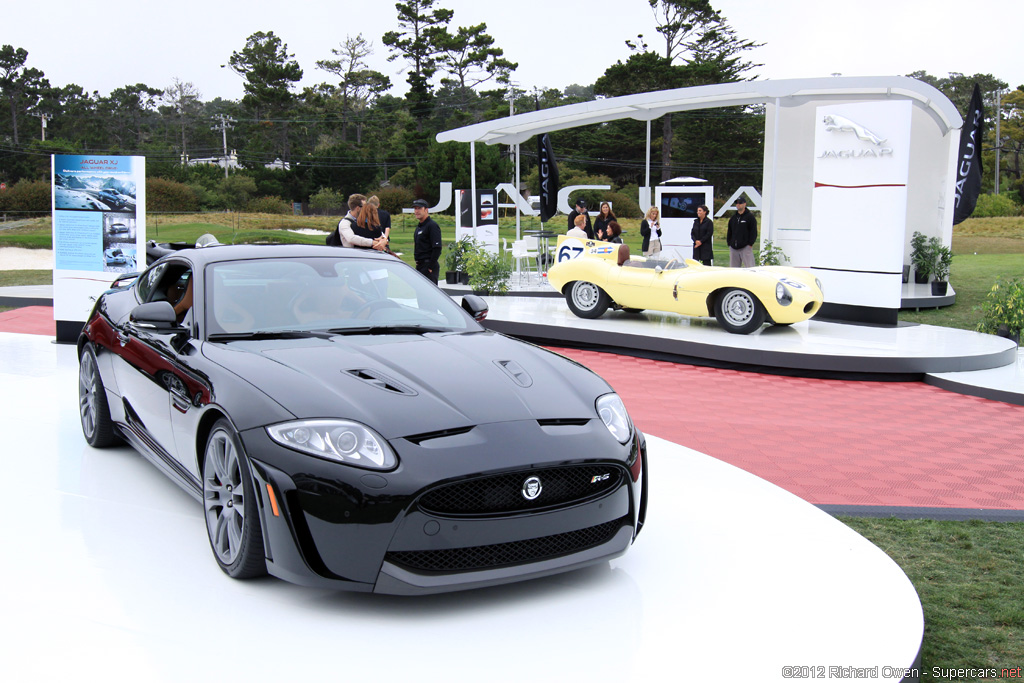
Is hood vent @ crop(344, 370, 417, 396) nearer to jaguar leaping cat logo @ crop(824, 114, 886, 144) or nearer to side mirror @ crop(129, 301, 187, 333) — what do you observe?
side mirror @ crop(129, 301, 187, 333)

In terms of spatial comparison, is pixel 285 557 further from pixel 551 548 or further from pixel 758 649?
pixel 758 649

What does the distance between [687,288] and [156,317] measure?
27.8 feet

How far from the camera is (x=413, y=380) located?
3.59m

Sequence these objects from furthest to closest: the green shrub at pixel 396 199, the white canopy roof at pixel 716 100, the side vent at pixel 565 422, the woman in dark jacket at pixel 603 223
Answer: the green shrub at pixel 396 199 < the white canopy roof at pixel 716 100 < the woman in dark jacket at pixel 603 223 < the side vent at pixel 565 422

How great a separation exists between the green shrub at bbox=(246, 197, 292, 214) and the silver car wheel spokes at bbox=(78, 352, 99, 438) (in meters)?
49.0

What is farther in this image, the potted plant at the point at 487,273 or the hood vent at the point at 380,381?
the potted plant at the point at 487,273

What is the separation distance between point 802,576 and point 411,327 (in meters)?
2.24

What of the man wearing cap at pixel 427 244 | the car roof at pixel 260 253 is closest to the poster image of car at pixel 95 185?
the man wearing cap at pixel 427 244

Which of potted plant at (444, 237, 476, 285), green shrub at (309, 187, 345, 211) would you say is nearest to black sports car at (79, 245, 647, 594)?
potted plant at (444, 237, 476, 285)

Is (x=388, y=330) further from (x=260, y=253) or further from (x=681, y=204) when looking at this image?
(x=681, y=204)

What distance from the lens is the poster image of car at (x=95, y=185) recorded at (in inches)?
399

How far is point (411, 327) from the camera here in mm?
4477

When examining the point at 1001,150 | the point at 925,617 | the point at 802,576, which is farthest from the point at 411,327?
the point at 1001,150

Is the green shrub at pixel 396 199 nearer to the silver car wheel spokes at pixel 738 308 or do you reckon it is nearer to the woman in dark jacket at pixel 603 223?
the woman in dark jacket at pixel 603 223
